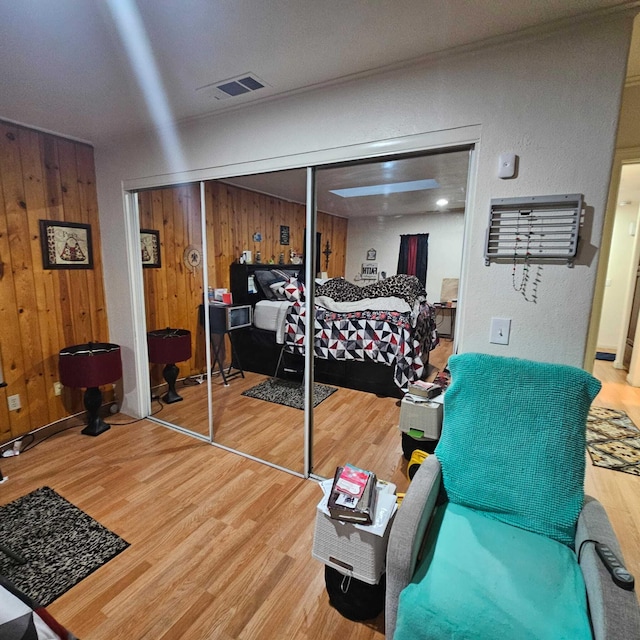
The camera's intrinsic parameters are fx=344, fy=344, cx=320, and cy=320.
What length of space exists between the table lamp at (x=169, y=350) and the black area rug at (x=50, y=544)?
133cm

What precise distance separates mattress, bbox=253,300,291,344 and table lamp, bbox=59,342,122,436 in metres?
1.51

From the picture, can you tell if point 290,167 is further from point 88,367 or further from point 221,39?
point 88,367

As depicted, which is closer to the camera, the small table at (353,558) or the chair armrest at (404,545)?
the chair armrest at (404,545)

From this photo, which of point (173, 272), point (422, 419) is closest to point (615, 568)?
point (422, 419)

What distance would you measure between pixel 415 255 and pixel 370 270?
46cm

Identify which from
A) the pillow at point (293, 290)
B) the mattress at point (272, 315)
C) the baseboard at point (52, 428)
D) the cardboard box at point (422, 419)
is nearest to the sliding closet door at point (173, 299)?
the baseboard at point (52, 428)

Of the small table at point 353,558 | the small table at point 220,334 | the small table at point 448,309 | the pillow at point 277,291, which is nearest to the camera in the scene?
the small table at point 353,558

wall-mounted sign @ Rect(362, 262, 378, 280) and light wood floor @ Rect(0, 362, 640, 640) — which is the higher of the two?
wall-mounted sign @ Rect(362, 262, 378, 280)

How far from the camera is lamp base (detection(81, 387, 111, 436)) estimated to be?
2.83 m

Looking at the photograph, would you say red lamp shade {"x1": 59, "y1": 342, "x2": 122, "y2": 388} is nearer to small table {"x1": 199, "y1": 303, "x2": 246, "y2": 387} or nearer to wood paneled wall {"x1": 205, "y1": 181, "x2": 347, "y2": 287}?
small table {"x1": 199, "y1": 303, "x2": 246, "y2": 387}

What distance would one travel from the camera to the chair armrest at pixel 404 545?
3.65 ft

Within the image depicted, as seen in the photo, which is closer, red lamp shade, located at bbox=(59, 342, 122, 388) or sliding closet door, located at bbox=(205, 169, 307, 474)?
red lamp shade, located at bbox=(59, 342, 122, 388)

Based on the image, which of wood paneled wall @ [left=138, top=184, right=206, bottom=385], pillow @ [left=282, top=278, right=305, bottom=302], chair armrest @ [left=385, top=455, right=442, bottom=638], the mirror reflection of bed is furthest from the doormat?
wood paneled wall @ [left=138, top=184, right=206, bottom=385]

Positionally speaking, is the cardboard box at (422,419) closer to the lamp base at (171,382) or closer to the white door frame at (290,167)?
the white door frame at (290,167)
